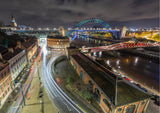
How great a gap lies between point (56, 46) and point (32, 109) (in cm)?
4689

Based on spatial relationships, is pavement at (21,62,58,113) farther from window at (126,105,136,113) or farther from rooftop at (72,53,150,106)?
window at (126,105,136,113)

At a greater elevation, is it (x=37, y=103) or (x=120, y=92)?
(x=120, y=92)

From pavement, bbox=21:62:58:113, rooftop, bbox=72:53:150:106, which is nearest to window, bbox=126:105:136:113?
rooftop, bbox=72:53:150:106

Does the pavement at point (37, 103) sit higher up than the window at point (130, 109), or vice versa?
the window at point (130, 109)

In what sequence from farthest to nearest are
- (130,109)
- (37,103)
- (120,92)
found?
(37,103)
(120,92)
(130,109)

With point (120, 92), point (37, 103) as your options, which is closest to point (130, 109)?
point (120, 92)

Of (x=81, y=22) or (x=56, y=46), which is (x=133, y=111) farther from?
(x=81, y=22)

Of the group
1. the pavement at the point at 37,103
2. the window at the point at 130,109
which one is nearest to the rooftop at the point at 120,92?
the window at the point at 130,109

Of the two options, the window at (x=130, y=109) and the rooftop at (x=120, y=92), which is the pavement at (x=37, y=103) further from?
the window at (x=130, y=109)

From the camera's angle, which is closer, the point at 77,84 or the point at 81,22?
the point at 77,84

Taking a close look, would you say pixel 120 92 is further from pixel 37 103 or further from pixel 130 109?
pixel 37 103

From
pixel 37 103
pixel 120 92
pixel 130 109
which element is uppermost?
pixel 120 92

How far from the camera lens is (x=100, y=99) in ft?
52.6

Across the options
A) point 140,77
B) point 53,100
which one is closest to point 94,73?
point 53,100
